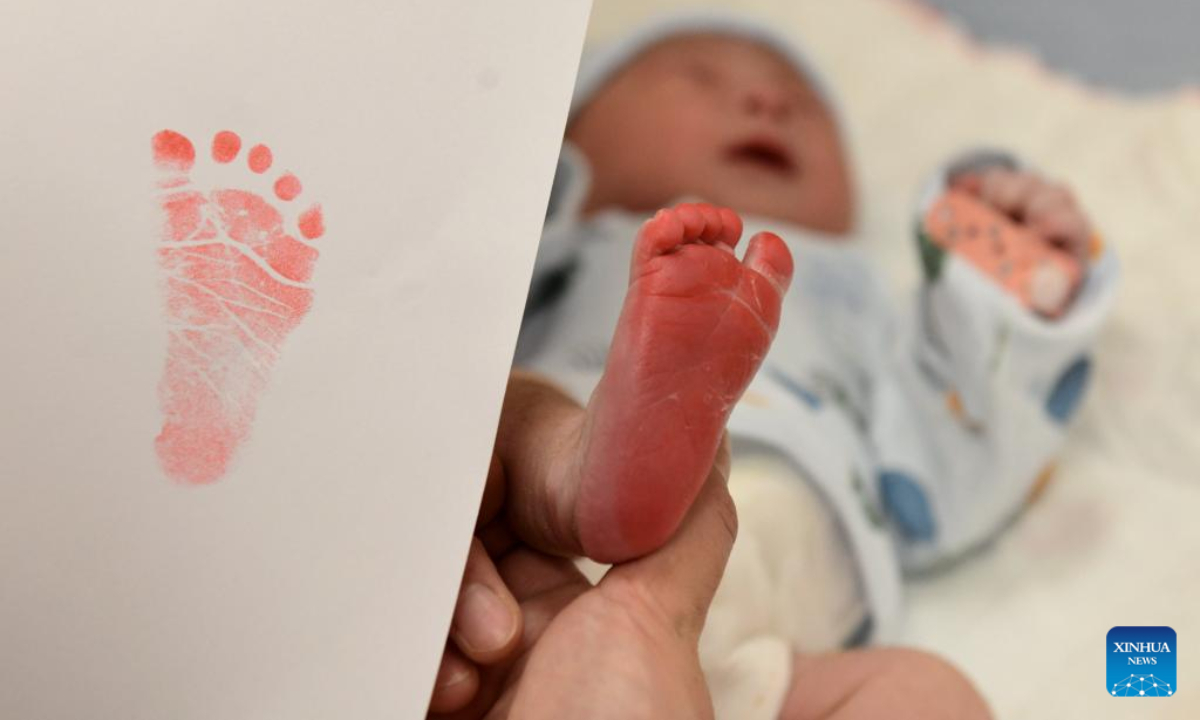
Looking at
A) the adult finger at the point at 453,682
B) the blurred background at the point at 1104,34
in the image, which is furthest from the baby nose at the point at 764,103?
the adult finger at the point at 453,682

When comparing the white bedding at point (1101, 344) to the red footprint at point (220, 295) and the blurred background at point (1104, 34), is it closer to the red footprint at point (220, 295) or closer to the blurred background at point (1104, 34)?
the blurred background at point (1104, 34)

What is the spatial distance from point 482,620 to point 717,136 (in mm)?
628

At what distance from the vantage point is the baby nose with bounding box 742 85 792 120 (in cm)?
101

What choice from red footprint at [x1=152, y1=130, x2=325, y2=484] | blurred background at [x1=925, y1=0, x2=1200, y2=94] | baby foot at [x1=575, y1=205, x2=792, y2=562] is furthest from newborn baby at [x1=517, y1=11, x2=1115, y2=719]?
blurred background at [x1=925, y1=0, x2=1200, y2=94]

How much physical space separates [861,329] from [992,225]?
13 centimetres

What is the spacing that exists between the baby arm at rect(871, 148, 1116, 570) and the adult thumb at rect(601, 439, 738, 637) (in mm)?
352

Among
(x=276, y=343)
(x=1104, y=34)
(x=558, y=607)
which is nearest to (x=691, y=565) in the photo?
(x=558, y=607)

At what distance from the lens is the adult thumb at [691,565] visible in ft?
1.44

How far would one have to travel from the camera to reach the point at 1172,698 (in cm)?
54

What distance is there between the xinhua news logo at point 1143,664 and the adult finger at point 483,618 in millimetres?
309

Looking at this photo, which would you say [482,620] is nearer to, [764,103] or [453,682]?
[453,682]

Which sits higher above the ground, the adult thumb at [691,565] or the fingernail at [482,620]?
the adult thumb at [691,565]

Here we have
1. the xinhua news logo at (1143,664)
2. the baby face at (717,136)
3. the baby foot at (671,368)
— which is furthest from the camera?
the baby face at (717,136)

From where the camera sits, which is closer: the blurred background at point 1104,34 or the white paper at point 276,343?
the white paper at point 276,343
